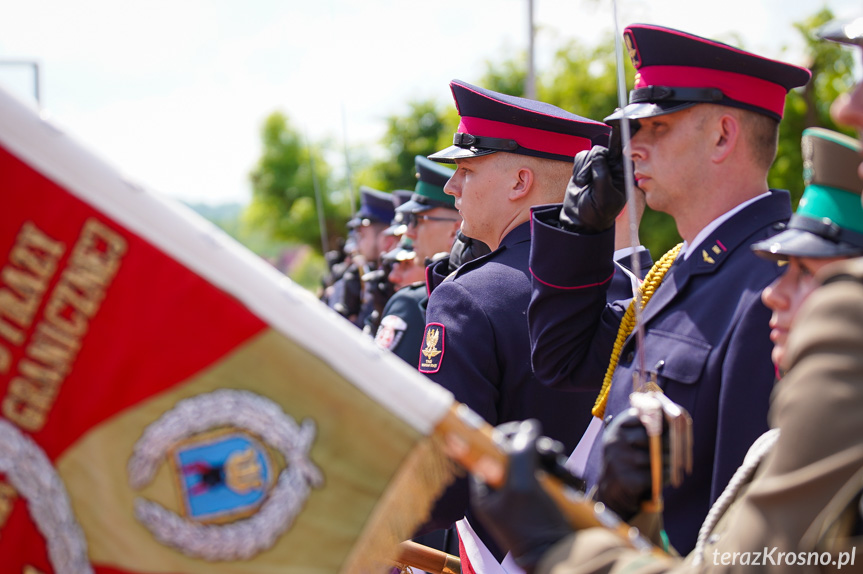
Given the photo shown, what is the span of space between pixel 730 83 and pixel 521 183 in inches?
47.0

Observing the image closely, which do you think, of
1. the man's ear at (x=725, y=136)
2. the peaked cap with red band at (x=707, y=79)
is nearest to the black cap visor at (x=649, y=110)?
the peaked cap with red band at (x=707, y=79)

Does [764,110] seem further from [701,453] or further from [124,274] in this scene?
[124,274]

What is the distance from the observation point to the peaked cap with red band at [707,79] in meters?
2.47

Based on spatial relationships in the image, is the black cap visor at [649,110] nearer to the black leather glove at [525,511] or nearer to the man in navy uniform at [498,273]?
the man in navy uniform at [498,273]

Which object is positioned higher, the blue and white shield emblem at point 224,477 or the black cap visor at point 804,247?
the black cap visor at point 804,247

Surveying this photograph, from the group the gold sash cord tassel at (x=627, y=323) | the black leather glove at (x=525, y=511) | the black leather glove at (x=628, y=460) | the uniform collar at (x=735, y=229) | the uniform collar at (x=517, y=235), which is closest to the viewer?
the black leather glove at (x=525, y=511)

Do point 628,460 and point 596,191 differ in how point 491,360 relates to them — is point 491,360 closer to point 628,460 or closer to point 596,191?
point 596,191

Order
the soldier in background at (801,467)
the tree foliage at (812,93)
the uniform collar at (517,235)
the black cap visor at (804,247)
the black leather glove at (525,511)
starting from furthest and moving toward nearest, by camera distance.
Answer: the tree foliage at (812,93)
the uniform collar at (517,235)
the black cap visor at (804,247)
the black leather glove at (525,511)
the soldier in background at (801,467)

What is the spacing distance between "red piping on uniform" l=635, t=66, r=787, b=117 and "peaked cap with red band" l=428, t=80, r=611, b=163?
0.98m

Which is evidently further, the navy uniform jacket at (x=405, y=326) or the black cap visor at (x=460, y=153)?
the navy uniform jacket at (x=405, y=326)

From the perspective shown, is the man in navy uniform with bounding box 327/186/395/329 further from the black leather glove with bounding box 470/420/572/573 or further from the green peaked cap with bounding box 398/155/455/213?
the black leather glove with bounding box 470/420/572/573

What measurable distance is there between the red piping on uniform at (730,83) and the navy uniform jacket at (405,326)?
265 centimetres

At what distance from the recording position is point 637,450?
6.26 feet
